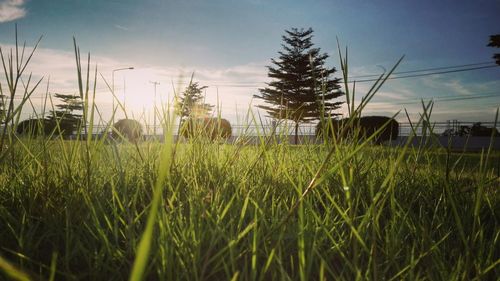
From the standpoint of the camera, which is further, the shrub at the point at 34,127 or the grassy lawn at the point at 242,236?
the shrub at the point at 34,127

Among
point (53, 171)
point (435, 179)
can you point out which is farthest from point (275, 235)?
point (435, 179)

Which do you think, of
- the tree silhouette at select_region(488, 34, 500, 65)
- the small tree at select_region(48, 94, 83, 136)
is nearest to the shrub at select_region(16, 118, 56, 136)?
the small tree at select_region(48, 94, 83, 136)

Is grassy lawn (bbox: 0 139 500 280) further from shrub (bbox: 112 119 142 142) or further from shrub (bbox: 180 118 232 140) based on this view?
shrub (bbox: 180 118 232 140)

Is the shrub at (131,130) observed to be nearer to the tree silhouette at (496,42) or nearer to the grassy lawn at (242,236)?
the grassy lawn at (242,236)

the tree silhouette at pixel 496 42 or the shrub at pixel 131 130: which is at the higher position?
the tree silhouette at pixel 496 42

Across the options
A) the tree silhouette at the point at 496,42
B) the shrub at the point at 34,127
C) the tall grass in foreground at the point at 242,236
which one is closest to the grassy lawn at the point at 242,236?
the tall grass in foreground at the point at 242,236

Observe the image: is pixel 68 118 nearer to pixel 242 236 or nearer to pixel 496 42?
pixel 242 236

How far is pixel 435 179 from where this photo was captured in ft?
6.03

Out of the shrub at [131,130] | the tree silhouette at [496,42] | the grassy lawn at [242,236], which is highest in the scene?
the tree silhouette at [496,42]

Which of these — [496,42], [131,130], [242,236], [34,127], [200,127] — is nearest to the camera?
[242,236]

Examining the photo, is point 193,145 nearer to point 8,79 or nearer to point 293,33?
point 8,79

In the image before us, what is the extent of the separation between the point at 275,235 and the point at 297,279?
0.65 ft

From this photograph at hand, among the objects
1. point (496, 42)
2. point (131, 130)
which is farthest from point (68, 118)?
point (496, 42)

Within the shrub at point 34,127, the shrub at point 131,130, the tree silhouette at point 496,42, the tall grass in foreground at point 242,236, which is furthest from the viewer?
the tree silhouette at point 496,42
